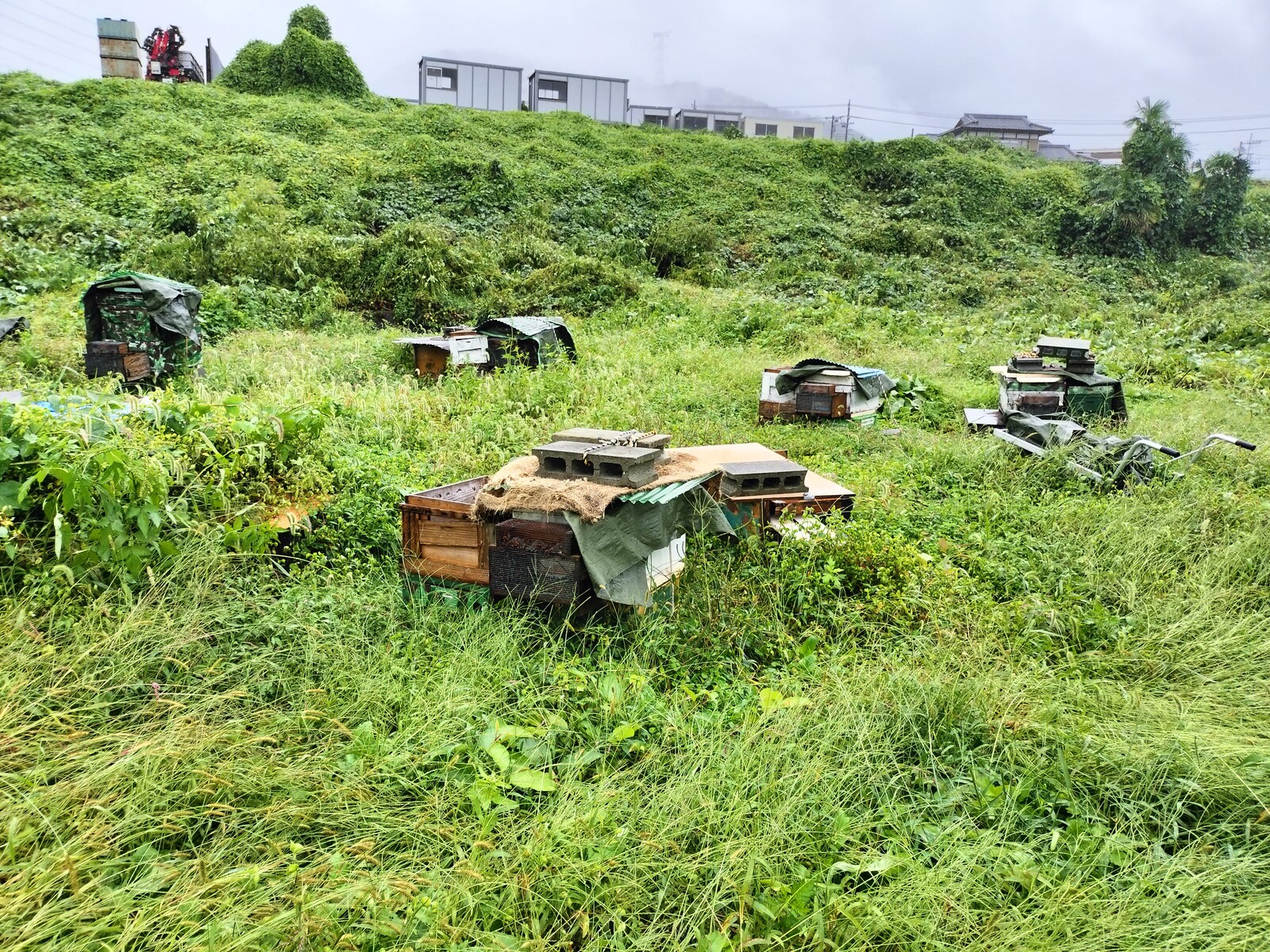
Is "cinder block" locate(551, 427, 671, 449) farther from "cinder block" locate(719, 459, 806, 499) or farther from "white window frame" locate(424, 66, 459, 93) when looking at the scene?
"white window frame" locate(424, 66, 459, 93)

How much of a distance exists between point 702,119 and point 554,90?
34.2 feet

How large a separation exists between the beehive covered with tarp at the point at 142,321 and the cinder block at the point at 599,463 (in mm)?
5815

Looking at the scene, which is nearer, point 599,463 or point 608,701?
point 608,701

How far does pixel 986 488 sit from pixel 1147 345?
28.9 ft

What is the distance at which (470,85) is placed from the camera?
3234 cm

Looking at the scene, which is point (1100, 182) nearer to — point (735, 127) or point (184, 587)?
point (735, 127)

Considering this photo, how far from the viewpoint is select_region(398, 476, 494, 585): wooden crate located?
3.85m

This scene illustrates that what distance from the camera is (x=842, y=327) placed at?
12.5m

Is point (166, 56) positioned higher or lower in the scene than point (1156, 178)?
higher

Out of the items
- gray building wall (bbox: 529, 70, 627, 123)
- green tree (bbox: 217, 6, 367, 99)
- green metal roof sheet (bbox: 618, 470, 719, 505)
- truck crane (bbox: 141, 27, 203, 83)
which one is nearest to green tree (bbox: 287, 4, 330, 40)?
green tree (bbox: 217, 6, 367, 99)

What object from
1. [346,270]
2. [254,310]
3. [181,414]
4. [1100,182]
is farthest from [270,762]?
[1100,182]

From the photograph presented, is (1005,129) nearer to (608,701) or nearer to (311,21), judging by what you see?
(311,21)

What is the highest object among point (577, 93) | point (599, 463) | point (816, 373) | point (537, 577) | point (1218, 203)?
point (577, 93)

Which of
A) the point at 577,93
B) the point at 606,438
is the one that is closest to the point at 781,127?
the point at 577,93
